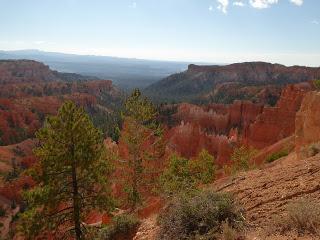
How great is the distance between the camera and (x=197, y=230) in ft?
29.1

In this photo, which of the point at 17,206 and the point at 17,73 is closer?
the point at 17,206

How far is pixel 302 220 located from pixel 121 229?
7.89 meters

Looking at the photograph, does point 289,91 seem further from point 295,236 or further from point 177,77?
point 177,77

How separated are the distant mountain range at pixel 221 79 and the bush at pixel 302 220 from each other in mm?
112951

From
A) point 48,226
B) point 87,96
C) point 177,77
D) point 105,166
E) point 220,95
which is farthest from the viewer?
point 177,77

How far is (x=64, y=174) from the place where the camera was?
16.1 meters

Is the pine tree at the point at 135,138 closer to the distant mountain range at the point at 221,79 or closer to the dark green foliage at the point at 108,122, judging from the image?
the dark green foliage at the point at 108,122

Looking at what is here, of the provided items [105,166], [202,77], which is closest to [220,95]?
[202,77]

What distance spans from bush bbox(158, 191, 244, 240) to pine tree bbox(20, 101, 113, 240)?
6.98 metres

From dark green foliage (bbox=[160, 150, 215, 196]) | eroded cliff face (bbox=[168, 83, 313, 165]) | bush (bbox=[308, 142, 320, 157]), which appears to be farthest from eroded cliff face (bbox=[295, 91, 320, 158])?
eroded cliff face (bbox=[168, 83, 313, 165])

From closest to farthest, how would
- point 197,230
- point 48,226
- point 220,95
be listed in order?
point 197,230 < point 48,226 < point 220,95

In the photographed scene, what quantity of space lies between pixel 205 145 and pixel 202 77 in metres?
121

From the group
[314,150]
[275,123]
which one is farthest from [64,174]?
[275,123]

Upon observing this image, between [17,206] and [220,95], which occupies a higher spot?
[220,95]
